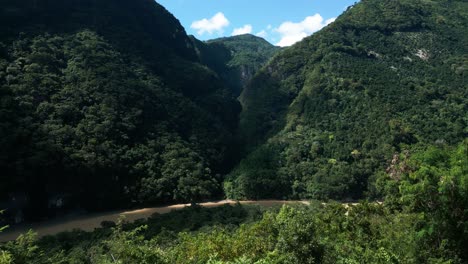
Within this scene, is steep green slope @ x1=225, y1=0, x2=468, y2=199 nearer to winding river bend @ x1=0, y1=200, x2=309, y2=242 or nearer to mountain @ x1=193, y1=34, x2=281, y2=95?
winding river bend @ x1=0, y1=200, x2=309, y2=242

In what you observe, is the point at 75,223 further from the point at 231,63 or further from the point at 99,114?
the point at 231,63

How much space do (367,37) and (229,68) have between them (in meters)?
75.3

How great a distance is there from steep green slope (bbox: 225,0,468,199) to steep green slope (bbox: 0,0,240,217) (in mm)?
10705

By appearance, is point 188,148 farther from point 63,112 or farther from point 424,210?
point 424,210

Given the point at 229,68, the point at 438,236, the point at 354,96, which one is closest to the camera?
the point at 438,236

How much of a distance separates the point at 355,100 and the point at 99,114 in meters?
54.3

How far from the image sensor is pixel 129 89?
→ 3536 inches

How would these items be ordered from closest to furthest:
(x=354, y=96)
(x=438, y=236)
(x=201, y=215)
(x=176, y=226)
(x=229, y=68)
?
(x=438, y=236)
(x=176, y=226)
(x=201, y=215)
(x=354, y=96)
(x=229, y=68)

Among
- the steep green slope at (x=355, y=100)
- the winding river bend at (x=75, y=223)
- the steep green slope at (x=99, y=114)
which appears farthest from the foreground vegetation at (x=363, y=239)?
the steep green slope at (x=355, y=100)

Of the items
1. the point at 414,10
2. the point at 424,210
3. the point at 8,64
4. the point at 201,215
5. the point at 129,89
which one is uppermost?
the point at 414,10

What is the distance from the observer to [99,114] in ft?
261

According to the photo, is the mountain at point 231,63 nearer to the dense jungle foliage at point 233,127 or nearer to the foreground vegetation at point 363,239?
the dense jungle foliage at point 233,127

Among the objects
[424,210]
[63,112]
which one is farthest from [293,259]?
[63,112]

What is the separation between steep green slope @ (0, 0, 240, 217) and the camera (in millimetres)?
66625
